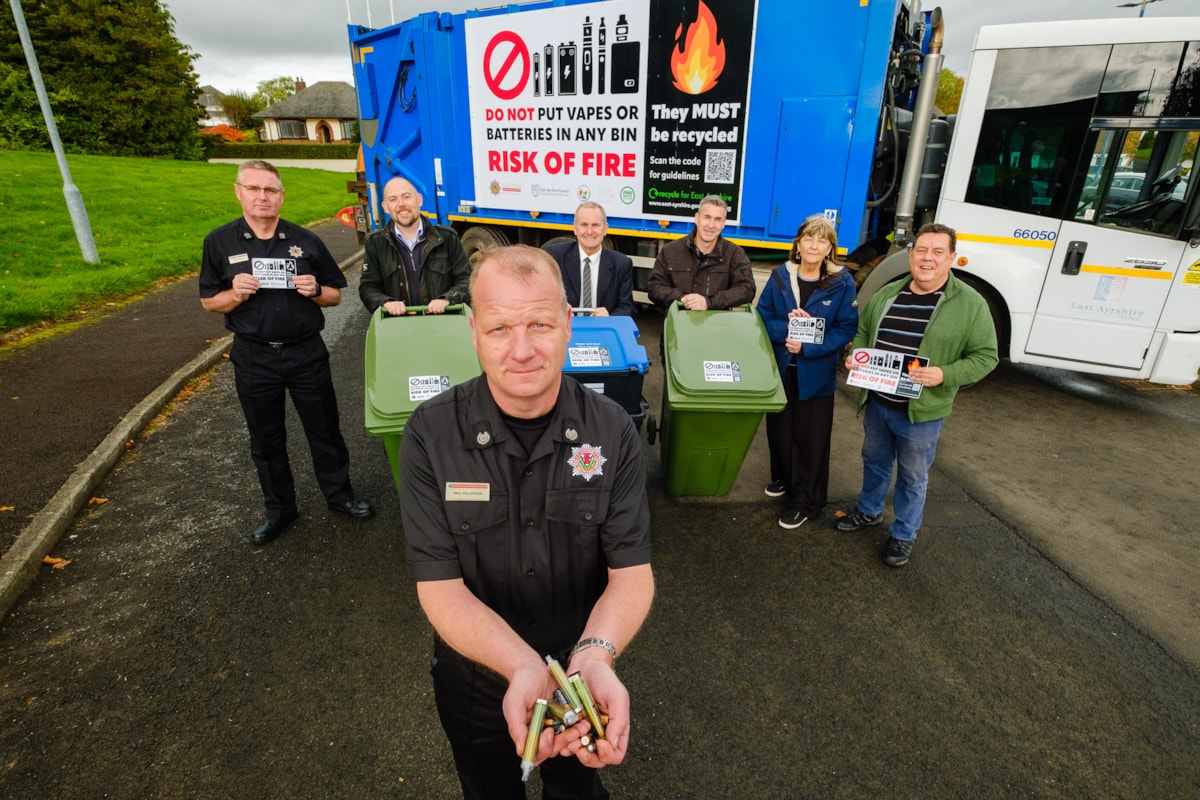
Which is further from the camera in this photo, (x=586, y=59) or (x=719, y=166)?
(x=586, y=59)

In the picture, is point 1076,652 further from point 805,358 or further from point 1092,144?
point 1092,144

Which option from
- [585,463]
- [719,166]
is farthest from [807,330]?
[719,166]

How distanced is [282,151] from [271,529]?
46177mm

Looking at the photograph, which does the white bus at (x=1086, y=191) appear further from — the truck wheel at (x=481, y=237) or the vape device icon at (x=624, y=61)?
the truck wheel at (x=481, y=237)

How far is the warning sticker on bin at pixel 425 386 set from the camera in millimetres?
2852

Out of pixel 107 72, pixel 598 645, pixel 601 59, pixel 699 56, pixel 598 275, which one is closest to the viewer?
pixel 598 645

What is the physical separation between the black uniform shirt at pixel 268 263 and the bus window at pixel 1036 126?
17.9 ft

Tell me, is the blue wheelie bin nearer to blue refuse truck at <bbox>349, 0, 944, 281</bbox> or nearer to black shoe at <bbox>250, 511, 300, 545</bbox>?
black shoe at <bbox>250, 511, 300, 545</bbox>

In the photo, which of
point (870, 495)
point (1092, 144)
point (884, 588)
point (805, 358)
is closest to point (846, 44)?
point (1092, 144)

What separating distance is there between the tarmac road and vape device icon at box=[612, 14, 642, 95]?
450 centimetres

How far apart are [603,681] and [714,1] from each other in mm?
6138

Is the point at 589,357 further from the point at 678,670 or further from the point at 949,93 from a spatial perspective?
the point at 949,93

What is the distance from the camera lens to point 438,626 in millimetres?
1339

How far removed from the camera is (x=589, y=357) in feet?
10.5
